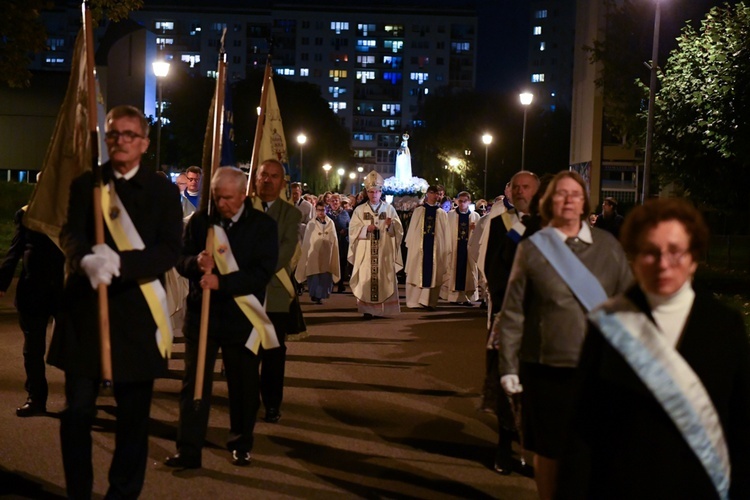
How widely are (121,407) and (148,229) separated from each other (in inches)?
35.4

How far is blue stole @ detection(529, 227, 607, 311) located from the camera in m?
4.93

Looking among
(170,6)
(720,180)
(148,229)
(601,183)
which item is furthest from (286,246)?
(170,6)

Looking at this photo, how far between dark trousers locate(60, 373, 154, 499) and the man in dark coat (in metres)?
3.12

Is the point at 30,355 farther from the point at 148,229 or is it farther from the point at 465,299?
the point at 465,299

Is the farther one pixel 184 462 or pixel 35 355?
pixel 35 355

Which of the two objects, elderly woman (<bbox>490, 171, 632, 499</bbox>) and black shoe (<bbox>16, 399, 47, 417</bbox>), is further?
black shoe (<bbox>16, 399, 47, 417</bbox>)

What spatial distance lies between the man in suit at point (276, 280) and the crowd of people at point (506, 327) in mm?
16

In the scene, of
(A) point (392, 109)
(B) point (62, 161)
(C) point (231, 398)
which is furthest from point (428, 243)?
(A) point (392, 109)

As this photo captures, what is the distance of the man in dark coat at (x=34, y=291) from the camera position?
27.3ft

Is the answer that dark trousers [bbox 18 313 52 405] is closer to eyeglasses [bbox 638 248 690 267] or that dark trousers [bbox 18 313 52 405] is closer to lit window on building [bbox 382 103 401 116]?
eyeglasses [bbox 638 248 690 267]

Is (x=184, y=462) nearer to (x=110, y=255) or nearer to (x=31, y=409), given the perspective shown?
(x=31, y=409)

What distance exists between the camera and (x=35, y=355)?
8469 millimetres

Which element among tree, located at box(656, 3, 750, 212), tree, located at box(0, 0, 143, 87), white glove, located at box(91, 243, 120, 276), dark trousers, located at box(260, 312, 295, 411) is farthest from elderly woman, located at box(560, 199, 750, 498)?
tree, located at box(656, 3, 750, 212)

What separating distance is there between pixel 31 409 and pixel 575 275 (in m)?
5.04
